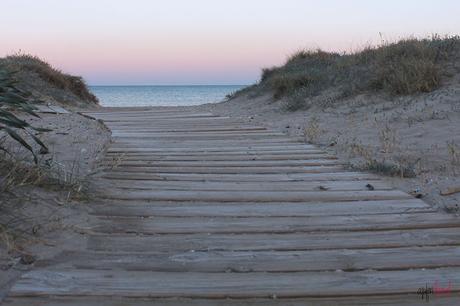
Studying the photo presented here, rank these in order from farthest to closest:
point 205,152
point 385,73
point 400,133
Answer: point 385,73 → point 400,133 → point 205,152

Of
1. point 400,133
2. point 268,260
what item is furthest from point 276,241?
point 400,133

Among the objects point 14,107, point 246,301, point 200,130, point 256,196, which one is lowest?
point 246,301

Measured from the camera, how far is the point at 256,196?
4.00 m

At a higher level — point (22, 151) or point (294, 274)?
point (22, 151)

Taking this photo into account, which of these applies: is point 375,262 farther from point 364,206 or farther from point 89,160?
point 89,160

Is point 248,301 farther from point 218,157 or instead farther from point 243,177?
point 218,157

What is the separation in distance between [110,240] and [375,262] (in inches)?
49.9

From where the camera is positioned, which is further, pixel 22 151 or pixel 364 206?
pixel 22 151

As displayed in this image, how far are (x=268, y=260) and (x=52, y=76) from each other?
53.7ft

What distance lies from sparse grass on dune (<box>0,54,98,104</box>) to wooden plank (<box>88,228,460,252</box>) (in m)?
15.0

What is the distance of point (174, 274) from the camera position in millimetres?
2492

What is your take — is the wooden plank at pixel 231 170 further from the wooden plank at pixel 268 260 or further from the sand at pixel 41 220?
the wooden plank at pixel 268 260

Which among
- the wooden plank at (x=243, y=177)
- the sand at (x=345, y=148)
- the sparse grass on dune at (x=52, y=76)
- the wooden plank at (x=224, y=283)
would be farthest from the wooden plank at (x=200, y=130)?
the sparse grass on dune at (x=52, y=76)

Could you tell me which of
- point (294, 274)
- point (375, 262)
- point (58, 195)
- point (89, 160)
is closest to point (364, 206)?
point (375, 262)
